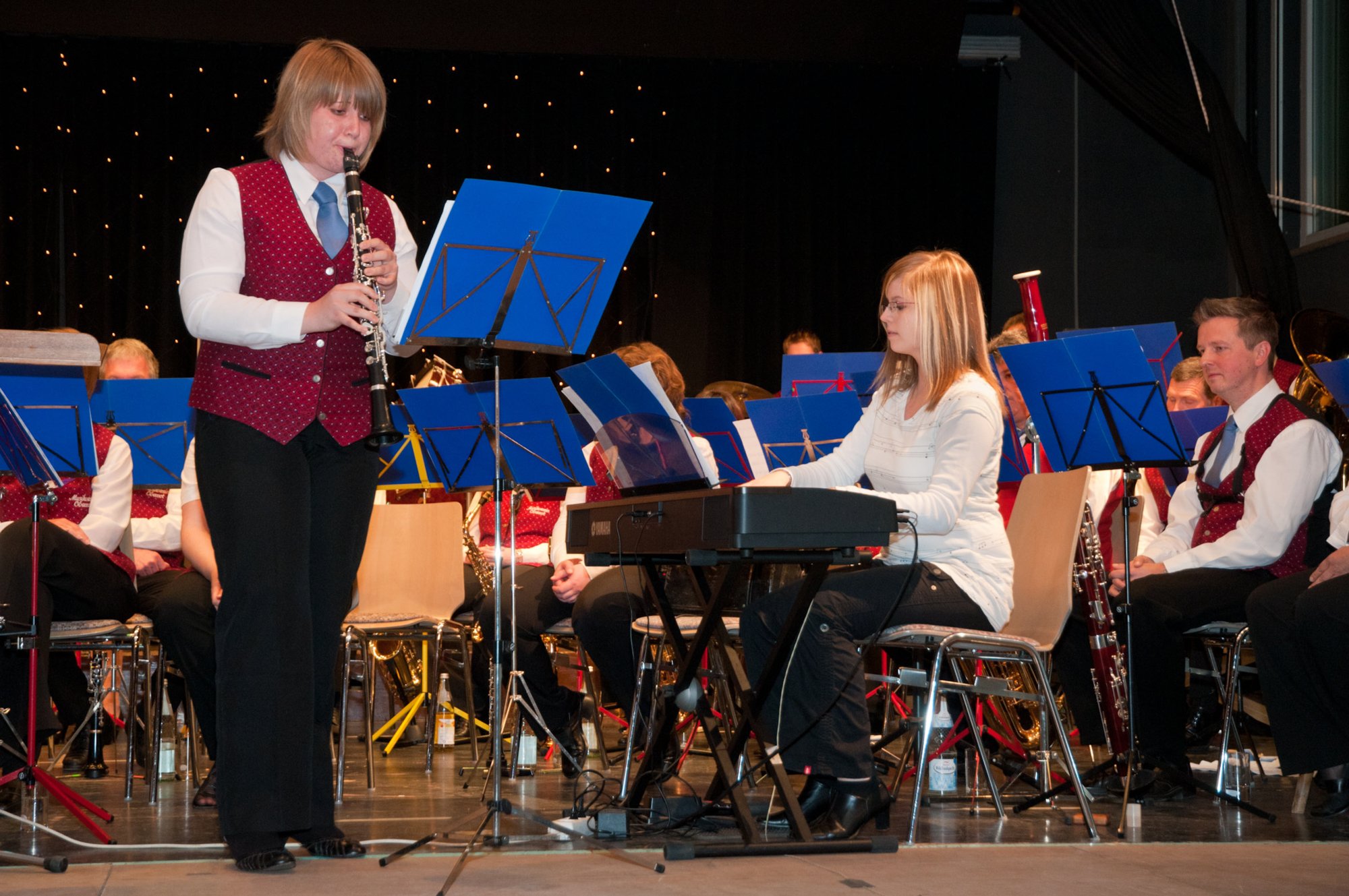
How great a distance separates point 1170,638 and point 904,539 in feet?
3.08

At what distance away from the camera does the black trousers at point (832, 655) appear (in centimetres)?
280

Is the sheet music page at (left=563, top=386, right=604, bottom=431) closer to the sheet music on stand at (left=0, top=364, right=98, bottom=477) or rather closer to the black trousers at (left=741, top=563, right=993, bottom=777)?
the black trousers at (left=741, top=563, right=993, bottom=777)

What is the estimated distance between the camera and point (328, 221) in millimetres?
2553

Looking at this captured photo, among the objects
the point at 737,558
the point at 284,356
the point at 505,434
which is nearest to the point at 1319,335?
the point at 505,434

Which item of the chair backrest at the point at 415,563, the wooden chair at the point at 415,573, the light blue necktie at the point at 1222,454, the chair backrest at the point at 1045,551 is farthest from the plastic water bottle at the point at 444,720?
the light blue necktie at the point at 1222,454

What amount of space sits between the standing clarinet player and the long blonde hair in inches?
49.3

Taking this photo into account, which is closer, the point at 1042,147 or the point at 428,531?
the point at 428,531

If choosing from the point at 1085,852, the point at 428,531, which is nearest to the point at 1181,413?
the point at 1085,852

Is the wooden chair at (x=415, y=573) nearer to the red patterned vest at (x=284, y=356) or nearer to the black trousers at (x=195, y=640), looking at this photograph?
the black trousers at (x=195, y=640)

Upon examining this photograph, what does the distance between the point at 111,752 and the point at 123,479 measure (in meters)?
1.60

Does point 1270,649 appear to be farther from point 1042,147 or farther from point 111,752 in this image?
point 1042,147

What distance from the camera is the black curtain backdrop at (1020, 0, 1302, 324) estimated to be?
6.35 meters

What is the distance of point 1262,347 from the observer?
3838 millimetres

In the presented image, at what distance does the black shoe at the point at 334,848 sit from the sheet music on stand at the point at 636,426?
96 centimetres
